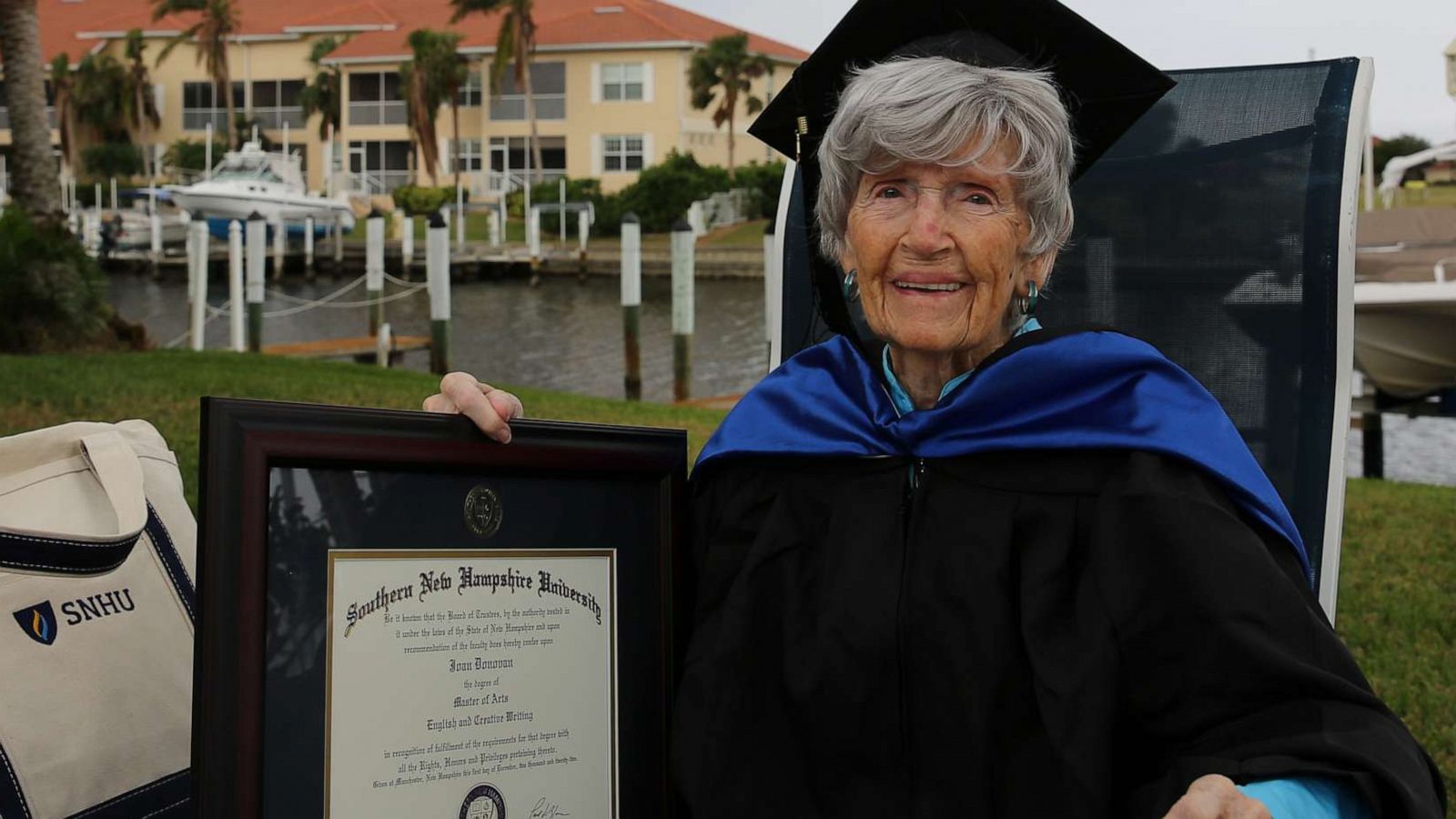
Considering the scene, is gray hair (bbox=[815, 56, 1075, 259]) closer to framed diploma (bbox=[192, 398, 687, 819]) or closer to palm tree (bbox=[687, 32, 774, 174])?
framed diploma (bbox=[192, 398, 687, 819])

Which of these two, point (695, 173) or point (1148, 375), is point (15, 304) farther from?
point (695, 173)

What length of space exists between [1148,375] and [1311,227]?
85cm

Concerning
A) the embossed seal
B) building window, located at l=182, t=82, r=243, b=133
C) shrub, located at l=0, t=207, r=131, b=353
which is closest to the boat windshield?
building window, located at l=182, t=82, r=243, b=133

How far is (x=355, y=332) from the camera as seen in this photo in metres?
27.8

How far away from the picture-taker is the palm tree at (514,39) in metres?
48.8

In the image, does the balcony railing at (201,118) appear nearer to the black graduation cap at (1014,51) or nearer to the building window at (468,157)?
the building window at (468,157)

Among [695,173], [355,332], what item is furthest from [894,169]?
[695,173]

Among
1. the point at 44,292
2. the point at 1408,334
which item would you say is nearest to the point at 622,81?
the point at 44,292

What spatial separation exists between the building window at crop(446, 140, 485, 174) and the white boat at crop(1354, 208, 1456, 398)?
46.3 metres

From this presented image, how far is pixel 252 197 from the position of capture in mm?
41312

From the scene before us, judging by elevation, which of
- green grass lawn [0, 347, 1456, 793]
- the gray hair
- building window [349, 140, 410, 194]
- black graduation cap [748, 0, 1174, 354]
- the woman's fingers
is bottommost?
green grass lawn [0, 347, 1456, 793]

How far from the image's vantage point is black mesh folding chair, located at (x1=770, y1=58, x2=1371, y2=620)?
2689mm

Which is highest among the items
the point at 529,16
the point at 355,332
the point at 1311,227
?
the point at 529,16

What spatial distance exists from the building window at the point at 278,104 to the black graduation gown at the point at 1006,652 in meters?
58.2
